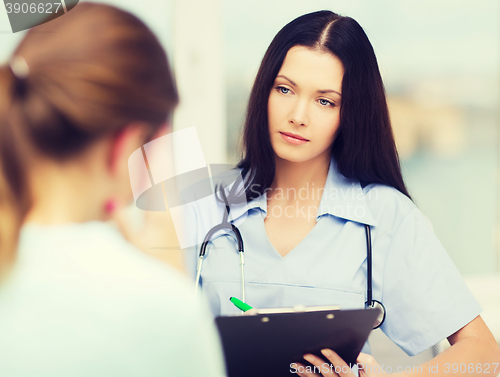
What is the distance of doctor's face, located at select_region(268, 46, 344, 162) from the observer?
787 millimetres

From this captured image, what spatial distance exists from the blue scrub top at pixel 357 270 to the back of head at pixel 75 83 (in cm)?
50

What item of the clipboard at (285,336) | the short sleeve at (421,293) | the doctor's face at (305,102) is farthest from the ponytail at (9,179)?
the short sleeve at (421,293)

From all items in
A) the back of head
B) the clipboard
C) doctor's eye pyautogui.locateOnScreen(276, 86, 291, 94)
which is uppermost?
the back of head

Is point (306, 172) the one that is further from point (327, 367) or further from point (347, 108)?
point (327, 367)

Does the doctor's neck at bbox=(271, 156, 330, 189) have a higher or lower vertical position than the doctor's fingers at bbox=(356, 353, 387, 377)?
higher

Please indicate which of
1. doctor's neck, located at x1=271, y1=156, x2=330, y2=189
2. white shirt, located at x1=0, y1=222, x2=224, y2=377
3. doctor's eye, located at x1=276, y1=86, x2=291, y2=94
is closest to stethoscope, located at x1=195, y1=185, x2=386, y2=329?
doctor's neck, located at x1=271, y1=156, x2=330, y2=189

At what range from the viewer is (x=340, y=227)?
838 mm

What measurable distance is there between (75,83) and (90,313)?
0.64ft

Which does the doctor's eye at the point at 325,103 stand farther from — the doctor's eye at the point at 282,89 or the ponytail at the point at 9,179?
the ponytail at the point at 9,179

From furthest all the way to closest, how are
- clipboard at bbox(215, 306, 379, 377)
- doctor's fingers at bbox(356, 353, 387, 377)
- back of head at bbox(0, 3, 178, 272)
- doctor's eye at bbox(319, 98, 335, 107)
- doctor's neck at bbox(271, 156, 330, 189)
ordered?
doctor's neck at bbox(271, 156, 330, 189) → doctor's eye at bbox(319, 98, 335, 107) → doctor's fingers at bbox(356, 353, 387, 377) → clipboard at bbox(215, 306, 379, 377) → back of head at bbox(0, 3, 178, 272)

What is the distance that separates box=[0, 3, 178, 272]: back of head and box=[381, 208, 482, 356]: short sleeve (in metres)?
0.61

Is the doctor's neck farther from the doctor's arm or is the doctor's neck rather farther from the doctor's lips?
the doctor's arm

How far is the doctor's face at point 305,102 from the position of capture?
2.58ft

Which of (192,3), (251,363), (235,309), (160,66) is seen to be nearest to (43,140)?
(160,66)
